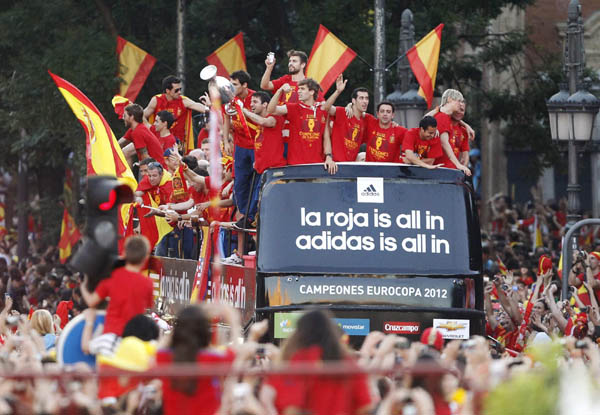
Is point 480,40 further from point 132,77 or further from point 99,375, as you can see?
point 99,375

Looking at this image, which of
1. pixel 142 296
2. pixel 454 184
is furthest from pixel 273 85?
pixel 142 296

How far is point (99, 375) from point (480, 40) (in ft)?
86.5

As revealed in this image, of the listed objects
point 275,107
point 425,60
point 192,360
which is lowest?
point 192,360

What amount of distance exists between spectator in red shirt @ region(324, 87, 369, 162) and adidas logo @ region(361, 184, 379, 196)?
142 centimetres

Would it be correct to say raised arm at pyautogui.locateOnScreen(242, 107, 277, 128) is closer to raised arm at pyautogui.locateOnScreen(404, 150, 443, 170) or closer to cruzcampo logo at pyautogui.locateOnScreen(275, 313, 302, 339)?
raised arm at pyautogui.locateOnScreen(404, 150, 443, 170)

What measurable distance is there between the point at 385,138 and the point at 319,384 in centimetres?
708

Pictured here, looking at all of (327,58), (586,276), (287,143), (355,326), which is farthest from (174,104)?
(355,326)

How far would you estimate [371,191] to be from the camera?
1312cm

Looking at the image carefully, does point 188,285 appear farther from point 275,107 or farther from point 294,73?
point 294,73

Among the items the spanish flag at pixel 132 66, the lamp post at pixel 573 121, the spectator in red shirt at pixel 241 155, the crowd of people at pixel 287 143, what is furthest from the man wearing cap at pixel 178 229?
the spanish flag at pixel 132 66

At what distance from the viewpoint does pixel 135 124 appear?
1897cm

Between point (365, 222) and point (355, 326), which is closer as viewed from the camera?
point (355, 326)

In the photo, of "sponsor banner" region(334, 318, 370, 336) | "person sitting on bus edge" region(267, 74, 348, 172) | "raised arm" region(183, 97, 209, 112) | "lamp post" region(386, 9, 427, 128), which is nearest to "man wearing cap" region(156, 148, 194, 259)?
"person sitting on bus edge" region(267, 74, 348, 172)

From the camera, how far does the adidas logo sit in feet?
43.0
